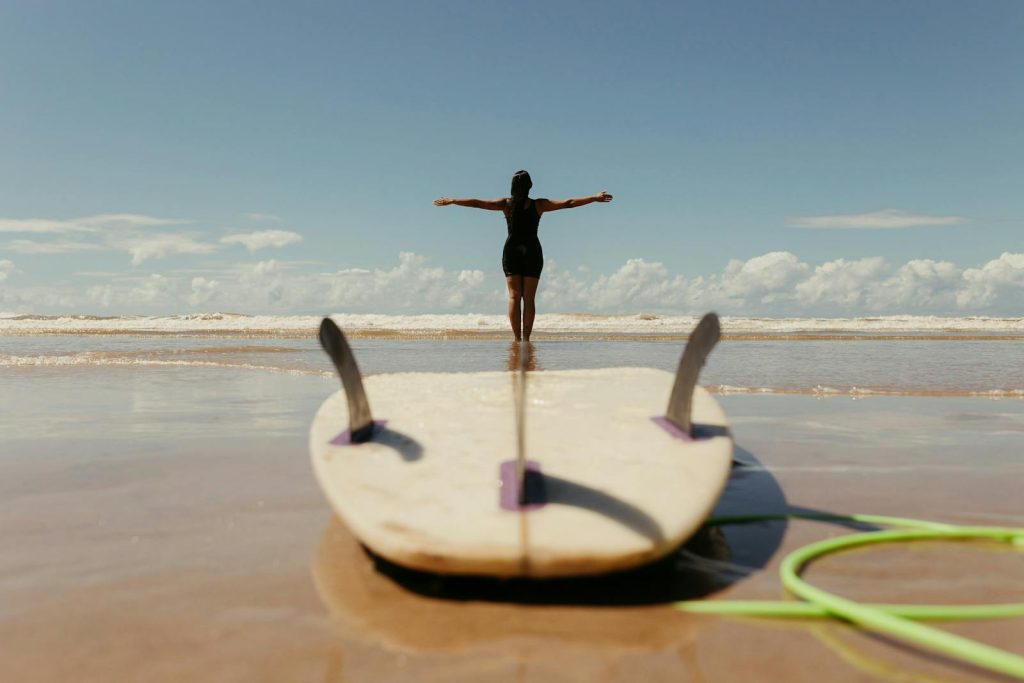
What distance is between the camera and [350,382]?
8.82ft

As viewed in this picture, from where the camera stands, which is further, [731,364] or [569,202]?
[731,364]

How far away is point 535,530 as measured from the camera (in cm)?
196

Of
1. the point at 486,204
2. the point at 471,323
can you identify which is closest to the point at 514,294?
the point at 486,204

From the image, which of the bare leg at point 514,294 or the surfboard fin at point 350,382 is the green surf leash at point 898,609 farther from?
the bare leg at point 514,294

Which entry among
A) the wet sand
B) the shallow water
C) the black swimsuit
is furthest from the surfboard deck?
the black swimsuit

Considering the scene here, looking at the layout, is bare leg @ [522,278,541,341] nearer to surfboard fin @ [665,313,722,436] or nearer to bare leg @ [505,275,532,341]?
bare leg @ [505,275,532,341]

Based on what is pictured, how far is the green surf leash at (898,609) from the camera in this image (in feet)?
5.40

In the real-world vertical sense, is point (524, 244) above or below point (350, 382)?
above

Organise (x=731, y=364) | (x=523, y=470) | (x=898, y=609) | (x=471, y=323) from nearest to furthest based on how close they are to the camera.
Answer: (x=898, y=609), (x=523, y=470), (x=731, y=364), (x=471, y=323)

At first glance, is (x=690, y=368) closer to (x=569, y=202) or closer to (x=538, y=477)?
(x=538, y=477)

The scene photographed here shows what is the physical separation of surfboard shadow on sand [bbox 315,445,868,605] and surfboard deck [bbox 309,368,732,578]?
0.02 metres

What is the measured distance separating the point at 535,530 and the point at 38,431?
A: 14.4 feet

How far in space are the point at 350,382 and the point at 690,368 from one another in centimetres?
127

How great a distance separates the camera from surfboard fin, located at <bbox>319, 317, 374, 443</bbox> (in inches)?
102
